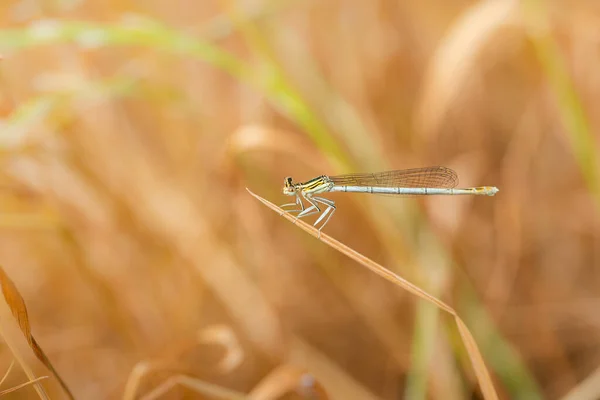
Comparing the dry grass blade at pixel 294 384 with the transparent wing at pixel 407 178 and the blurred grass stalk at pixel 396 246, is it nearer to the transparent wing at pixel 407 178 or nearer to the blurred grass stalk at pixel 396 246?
the blurred grass stalk at pixel 396 246

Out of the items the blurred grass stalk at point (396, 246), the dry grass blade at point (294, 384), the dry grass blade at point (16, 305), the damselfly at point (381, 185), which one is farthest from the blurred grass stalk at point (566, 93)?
the dry grass blade at point (16, 305)

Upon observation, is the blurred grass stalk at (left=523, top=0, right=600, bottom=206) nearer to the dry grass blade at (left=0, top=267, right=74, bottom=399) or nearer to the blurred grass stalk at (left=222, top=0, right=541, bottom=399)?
the blurred grass stalk at (left=222, top=0, right=541, bottom=399)

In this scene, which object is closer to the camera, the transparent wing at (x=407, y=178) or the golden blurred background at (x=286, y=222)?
the golden blurred background at (x=286, y=222)

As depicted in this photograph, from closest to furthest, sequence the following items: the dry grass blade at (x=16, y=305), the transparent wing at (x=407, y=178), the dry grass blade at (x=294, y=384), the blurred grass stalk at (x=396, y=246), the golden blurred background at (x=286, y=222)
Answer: the dry grass blade at (x=16, y=305) < the dry grass blade at (x=294, y=384) < the blurred grass stalk at (x=396, y=246) < the golden blurred background at (x=286, y=222) < the transparent wing at (x=407, y=178)

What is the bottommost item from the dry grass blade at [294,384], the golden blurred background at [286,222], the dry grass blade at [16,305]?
the dry grass blade at [294,384]

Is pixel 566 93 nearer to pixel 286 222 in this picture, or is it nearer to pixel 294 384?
pixel 294 384

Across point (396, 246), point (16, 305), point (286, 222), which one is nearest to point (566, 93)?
point (396, 246)

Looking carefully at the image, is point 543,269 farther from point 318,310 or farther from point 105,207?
point 105,207
